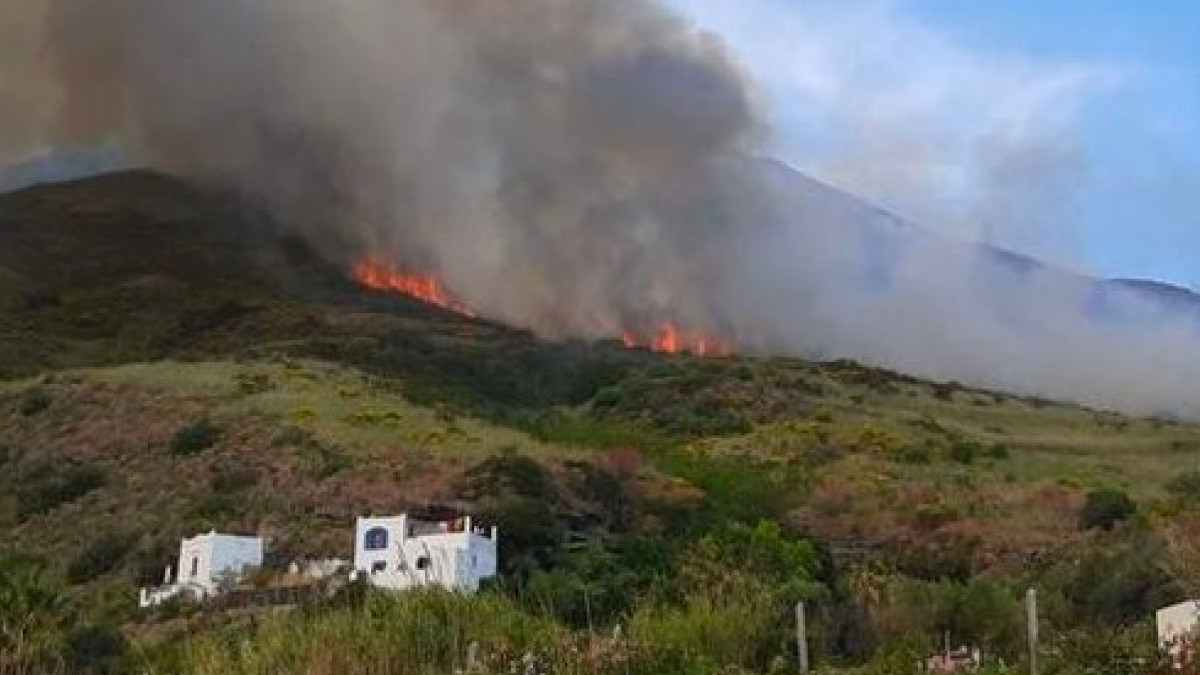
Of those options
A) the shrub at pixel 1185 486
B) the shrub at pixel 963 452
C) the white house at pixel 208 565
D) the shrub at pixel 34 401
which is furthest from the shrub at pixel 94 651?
the shrub at pixel 963 452

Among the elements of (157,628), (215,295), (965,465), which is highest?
(215,295)

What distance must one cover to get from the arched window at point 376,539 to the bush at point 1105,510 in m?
20.4

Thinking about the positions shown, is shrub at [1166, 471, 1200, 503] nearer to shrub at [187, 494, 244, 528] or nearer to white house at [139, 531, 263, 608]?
white house at [139, 531, 263, 608]

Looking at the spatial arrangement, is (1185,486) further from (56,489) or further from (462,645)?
(462,645)

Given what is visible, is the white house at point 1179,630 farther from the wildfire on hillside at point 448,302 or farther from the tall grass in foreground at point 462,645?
the wildfire on hillside at point 448,302

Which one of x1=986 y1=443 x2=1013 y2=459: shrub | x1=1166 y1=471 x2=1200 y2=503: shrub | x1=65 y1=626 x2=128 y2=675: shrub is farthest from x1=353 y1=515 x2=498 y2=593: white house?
x1=986 y1=443 x2=1013 y2=459: shrub

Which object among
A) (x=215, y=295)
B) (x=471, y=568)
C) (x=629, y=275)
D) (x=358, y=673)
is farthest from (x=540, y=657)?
(x=629, y=275)

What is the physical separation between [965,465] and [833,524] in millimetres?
12270

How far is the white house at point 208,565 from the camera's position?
39.9 metres

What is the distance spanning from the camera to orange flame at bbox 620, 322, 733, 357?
112m

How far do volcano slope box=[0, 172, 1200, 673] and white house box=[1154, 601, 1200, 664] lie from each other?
53 centimetres

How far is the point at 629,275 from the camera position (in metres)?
122

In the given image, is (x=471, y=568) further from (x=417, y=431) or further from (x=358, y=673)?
(x=358, y=673)

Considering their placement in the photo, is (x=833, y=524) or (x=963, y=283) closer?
(x=833, y=524)
